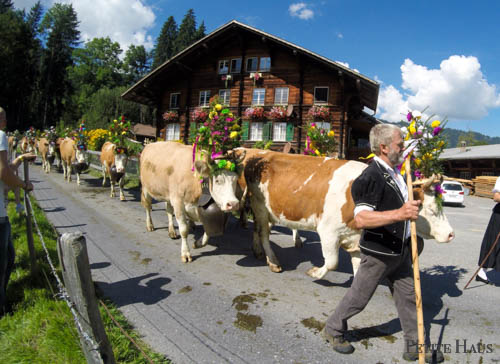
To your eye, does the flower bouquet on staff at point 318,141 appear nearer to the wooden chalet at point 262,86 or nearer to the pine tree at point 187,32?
the wooden chalet at point 262,86

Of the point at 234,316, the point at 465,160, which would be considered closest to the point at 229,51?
the point at 234,316

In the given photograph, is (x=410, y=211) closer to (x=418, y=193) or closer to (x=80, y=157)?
(x=418, y=193)

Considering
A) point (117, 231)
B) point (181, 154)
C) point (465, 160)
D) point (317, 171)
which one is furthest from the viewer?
point (465, 160)

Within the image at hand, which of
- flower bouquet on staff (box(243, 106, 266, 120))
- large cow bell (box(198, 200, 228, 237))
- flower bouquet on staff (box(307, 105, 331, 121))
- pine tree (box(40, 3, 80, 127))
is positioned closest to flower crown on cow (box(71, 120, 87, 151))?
flower bouquet on staff (box(243, 106, 266, 120))

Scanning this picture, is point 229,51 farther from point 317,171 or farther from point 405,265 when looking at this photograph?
point 405,265

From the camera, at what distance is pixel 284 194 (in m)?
4.34

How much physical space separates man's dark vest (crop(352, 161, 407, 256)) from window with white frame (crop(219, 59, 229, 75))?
20910mm

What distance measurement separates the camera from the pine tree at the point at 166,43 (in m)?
59.6

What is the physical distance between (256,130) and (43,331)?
739 inches

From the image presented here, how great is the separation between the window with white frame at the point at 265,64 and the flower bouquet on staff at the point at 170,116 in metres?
7.39

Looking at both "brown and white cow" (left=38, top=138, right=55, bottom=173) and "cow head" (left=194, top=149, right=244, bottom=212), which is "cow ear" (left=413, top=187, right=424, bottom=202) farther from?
"brown and white cow" (left=38, top=138, right=55, bottom=173)

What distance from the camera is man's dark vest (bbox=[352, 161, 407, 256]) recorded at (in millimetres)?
2449

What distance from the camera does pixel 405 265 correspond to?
268 centimetres

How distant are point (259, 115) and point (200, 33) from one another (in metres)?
A: 49.9
